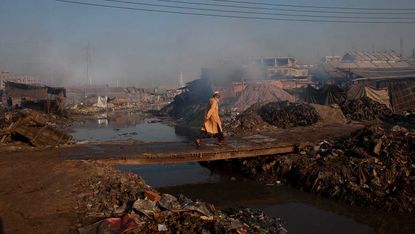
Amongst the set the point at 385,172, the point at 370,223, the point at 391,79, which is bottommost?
the point at 370,223

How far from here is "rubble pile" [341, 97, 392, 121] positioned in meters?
18.1

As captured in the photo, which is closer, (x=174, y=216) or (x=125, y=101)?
(x=174, y=216)

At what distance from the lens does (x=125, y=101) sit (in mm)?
52438

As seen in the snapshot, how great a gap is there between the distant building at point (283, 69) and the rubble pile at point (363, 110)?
15.2 m

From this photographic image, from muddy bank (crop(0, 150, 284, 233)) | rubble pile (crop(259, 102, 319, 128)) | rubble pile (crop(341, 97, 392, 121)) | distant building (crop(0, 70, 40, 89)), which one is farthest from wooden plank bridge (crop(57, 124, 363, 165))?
distant building (crop(0, 70, 40, 89))

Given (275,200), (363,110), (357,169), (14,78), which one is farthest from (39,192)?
(14,78)

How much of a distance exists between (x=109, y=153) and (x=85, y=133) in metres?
14.6

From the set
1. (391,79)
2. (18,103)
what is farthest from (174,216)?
(18,103)

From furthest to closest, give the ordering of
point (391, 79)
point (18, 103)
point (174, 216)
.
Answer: point (18, 103) < point (391, 79) < point (174, 216)

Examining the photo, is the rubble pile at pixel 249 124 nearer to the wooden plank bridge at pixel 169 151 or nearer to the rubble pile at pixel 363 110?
the wooden plank bridge at pixel 169 151

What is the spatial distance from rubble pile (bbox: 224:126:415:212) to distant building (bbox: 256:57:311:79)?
23776 millimetres

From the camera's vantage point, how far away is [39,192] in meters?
6.77

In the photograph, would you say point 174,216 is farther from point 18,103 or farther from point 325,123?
point 18,103

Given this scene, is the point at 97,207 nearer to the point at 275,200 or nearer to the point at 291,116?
the point at 275,200
